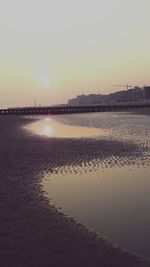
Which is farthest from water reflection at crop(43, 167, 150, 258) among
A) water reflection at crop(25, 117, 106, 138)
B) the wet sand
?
water reflection at crop(25, 117, 106, 138)

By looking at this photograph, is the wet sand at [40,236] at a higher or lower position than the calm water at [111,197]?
higher

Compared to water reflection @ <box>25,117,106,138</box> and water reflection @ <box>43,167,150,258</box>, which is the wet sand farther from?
water reflection @ <box>25,117,106,138</box>

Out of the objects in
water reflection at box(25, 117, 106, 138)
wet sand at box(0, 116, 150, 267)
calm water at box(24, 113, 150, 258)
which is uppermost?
wet sand at box(0, 116, 150, 267)

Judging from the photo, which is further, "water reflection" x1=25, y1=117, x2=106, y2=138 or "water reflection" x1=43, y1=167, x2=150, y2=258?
"water reflection" x1=25, y1=117, x2=106, y2=138

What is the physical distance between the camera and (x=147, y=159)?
94.7 ft

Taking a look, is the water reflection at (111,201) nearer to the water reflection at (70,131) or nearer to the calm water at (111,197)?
the calm water at (111,197)

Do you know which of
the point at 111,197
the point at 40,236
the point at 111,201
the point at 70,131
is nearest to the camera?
the point at 40,236

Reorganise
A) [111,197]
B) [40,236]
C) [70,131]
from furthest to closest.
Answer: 1. [70,131]
2. [111,197]
3. [40,236]

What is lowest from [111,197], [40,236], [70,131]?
[70,131]

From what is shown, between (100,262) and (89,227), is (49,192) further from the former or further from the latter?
(100,262)

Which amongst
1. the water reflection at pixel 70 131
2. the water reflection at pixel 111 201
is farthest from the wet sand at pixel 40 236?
the water reflection at pixel 70 131

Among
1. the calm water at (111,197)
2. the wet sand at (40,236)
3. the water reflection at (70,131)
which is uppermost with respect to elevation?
the wet sand at (40,236)

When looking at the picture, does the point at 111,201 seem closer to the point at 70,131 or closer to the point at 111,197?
the point at 111,197

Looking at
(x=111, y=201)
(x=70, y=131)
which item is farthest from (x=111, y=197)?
(x=70, y=131)
